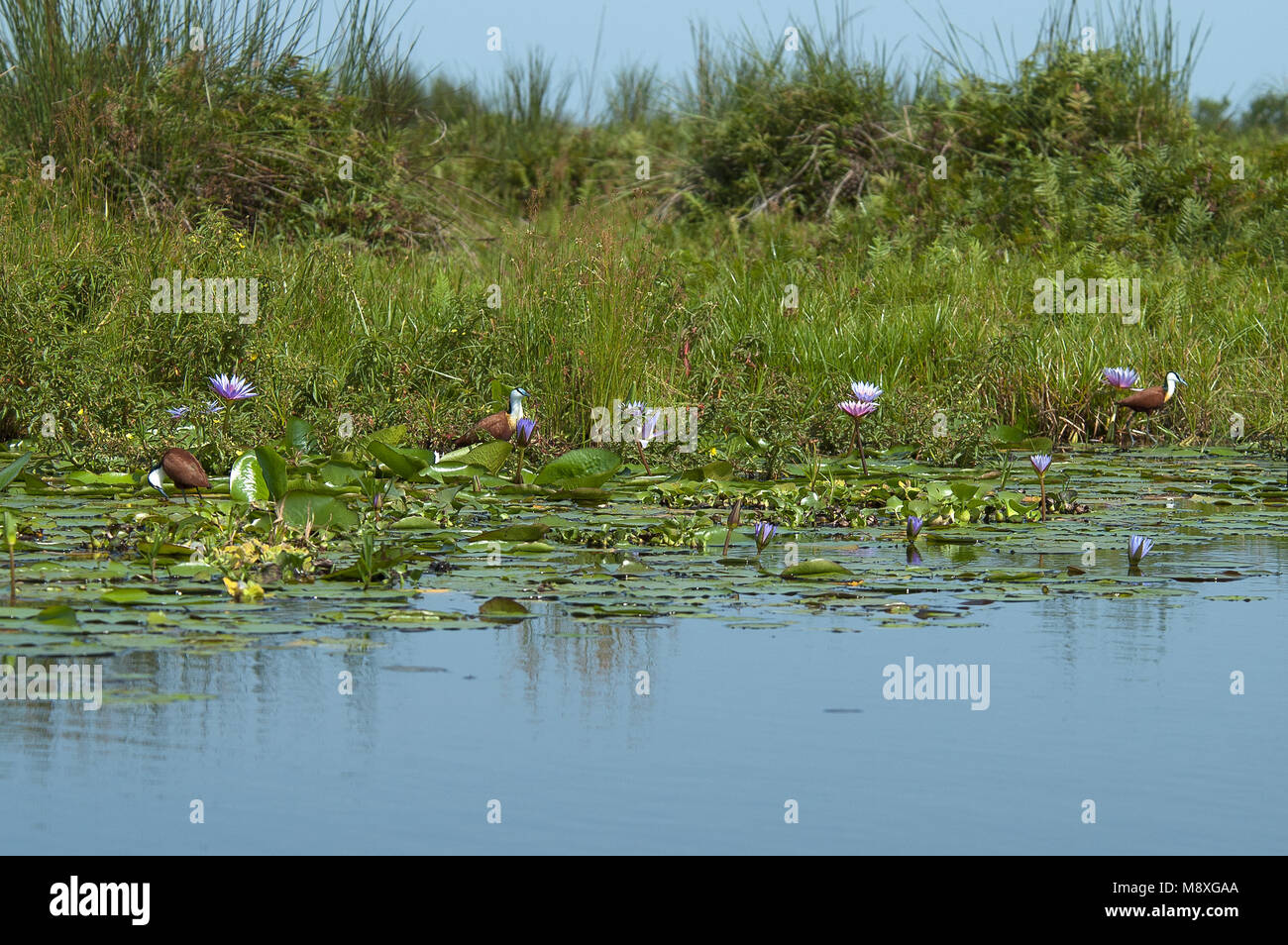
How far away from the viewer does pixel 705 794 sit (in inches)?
122

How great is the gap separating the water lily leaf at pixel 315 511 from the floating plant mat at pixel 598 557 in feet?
0.09

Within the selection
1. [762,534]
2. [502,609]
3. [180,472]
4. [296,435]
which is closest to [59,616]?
[502,609]

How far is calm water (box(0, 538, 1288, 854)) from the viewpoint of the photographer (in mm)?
2914

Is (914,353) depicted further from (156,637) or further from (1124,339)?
(156,637)

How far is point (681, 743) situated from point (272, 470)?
2.82 metres

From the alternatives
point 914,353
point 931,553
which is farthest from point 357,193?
point 931,553

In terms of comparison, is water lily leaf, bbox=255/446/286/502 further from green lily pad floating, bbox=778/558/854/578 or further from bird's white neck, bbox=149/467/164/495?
green lily pad floating, bbox=778/558/854/578

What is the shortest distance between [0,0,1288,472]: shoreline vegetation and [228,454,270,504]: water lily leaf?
3.95ft

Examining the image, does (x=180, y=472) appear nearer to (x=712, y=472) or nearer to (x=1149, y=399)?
(x=712, y=472)

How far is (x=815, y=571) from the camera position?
207 inches

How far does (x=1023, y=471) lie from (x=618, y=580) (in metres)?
3.63

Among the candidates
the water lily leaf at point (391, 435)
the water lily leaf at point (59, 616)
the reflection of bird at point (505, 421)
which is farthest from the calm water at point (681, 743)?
the water lily leaf at point (391, 435)

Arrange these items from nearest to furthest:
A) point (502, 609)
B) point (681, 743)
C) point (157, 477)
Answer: point (681, 743), point (502, 609), point (157, 477)
